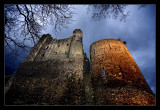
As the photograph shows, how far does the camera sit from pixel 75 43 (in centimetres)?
1388

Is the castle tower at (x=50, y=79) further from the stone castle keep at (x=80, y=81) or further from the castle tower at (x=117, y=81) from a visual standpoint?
the castle tower at (x=117, y=81)

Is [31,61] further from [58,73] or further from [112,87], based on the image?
[112,87]

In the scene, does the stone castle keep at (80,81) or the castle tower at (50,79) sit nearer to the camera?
the stone castle keep at (80,81)

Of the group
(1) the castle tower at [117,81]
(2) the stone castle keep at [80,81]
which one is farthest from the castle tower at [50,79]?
(1) the castle tower at [117,81]

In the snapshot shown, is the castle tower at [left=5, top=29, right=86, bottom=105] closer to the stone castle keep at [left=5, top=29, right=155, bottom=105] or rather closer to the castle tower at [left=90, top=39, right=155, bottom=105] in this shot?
the stone castle keep at [left=5, top=29, right=155, bottom=105]

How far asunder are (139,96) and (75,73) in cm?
588

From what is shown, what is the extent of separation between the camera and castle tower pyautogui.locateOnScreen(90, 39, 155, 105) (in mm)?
6555

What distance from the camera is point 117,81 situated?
7.56 m

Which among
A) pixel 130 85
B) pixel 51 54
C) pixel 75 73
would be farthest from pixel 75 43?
pixel 130 85

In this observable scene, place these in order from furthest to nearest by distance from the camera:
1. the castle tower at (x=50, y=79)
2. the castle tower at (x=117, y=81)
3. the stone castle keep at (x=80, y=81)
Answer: the castle tower at (x=50, y=79) → the stone castle keep at (x=80, y=81) → the castle tower at (x=117, y=81)

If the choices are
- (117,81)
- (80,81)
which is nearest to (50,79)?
(80,81)

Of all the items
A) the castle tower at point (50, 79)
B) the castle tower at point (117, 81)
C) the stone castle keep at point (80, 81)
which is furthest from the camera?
the castle tower at point (50, 79)

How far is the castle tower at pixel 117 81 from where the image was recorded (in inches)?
258
